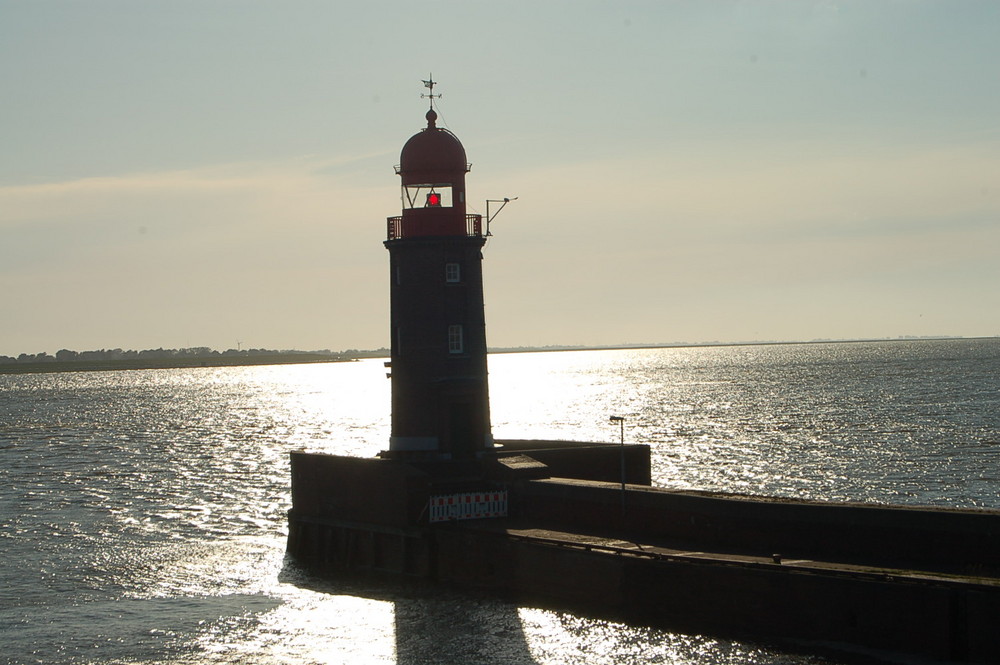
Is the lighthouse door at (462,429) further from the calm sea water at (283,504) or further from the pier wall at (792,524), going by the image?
the calm sea water at (283,504)

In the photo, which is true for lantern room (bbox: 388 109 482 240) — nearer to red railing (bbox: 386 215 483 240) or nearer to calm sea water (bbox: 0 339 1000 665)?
red railing (bbox: 386 215 483 240)

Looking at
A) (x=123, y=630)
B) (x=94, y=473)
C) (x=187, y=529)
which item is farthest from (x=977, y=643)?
(x=94, y=473)

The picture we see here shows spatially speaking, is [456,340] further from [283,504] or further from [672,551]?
[283,504]

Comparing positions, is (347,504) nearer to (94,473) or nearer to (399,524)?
(399,524)

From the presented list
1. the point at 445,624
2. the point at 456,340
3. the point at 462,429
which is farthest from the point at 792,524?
the point at 456,340

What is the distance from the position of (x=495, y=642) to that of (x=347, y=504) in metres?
10.9

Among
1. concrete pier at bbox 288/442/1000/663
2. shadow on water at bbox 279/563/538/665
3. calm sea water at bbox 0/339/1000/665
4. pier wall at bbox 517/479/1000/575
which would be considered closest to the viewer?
concrete pier at bbox 288/442/1000/663

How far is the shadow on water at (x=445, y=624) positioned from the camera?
2583cm

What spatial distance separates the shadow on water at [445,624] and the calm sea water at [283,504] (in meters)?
0.08

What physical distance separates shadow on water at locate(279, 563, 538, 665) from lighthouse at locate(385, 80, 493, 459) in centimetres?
515

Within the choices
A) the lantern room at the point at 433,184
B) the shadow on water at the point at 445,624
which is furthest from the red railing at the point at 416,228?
the shadow on water at the point at 445,624

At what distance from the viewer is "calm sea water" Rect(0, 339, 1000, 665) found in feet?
88.2

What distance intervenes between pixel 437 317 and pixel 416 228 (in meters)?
2.86

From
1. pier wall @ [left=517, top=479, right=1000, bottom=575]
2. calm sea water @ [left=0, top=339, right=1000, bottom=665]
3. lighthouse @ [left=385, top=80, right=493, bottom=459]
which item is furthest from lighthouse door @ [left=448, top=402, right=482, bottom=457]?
calm sea water @ [left=0, top=339, right=1000, bottom=665]
